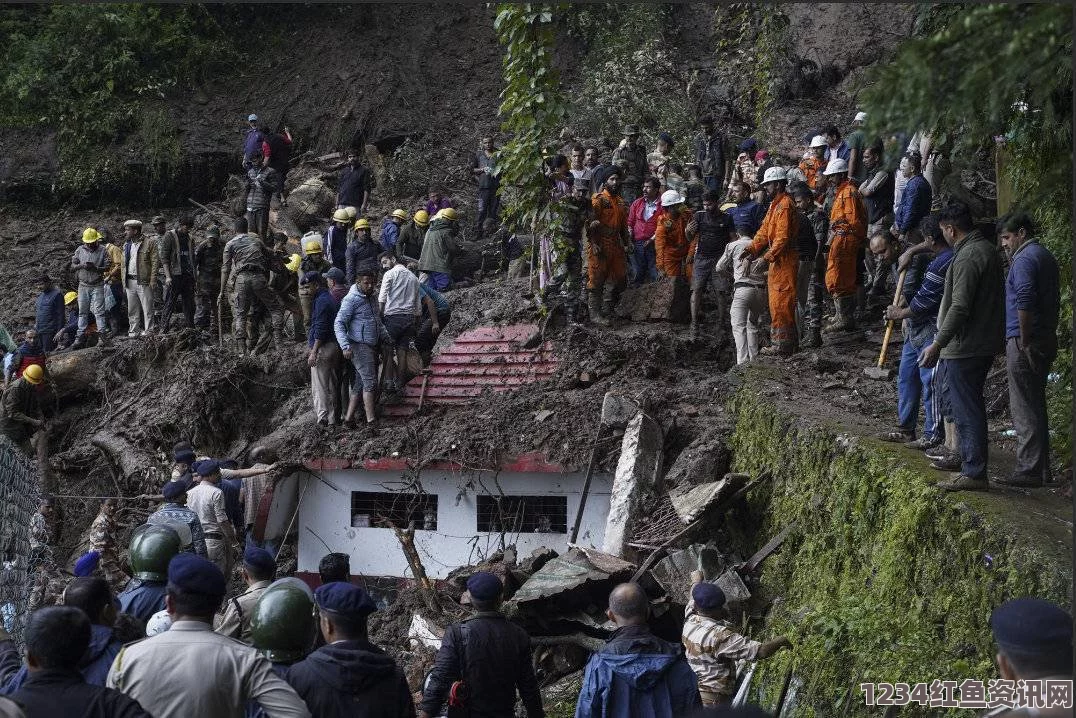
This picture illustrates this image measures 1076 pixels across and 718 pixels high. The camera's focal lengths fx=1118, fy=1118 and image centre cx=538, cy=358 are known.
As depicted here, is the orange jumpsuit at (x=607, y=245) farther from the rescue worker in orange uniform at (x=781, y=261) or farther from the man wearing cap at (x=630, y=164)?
the man wearing cap at (x=630, y=164)

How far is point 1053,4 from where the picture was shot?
4.18 meters

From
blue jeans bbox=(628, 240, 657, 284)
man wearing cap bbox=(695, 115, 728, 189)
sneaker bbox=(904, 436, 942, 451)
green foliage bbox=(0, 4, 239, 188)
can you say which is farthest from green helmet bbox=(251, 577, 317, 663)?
green foliage bbox=(0, 4, 239, 188)

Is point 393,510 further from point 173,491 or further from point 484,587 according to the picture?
point 484,587

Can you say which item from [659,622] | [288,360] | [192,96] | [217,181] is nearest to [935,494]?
[659,622]

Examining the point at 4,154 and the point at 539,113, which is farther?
the point at 4,154

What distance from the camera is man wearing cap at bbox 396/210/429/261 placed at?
64.5 ft

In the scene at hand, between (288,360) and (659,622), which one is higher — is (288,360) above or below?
above

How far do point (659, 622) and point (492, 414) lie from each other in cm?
437

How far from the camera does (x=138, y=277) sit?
19.6 meters

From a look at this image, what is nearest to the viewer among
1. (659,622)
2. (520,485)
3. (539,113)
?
(659,622)

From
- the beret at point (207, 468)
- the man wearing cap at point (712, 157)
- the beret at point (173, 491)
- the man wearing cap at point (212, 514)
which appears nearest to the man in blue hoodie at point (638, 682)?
the beret at point (173, 491)

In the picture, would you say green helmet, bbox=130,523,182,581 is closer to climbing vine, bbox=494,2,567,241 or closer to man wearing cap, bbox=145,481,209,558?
man wearing cap, bbox=145,481,209,558

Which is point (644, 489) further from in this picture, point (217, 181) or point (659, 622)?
point (217, 181)

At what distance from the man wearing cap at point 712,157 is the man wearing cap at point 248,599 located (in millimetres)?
14895
